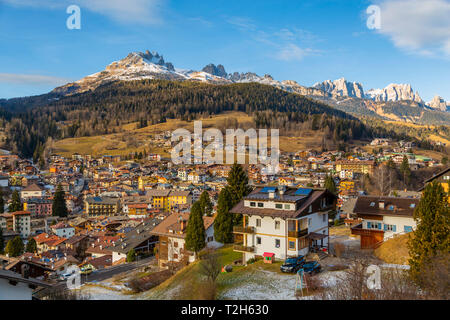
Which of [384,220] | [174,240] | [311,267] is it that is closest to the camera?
[311,267]

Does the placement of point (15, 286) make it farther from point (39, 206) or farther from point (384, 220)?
point (39, 206)

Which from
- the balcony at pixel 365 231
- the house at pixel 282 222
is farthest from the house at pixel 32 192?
the balcony at pixel 365 231

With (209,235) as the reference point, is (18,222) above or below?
below

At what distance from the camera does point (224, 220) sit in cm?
2795

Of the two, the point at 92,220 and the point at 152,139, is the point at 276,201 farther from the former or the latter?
the point at 152,139

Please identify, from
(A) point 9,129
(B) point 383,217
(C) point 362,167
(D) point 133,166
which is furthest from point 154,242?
(A) point 9,129

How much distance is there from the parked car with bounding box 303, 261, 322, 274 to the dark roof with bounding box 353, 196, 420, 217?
333 inches

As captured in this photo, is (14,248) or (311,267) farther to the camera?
(14,248)

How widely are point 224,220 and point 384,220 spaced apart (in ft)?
36.7

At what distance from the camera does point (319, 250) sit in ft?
71.7

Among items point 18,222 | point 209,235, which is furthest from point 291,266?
point 18,222

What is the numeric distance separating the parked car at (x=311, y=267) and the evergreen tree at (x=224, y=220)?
1030cm

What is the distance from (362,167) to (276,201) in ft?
290
